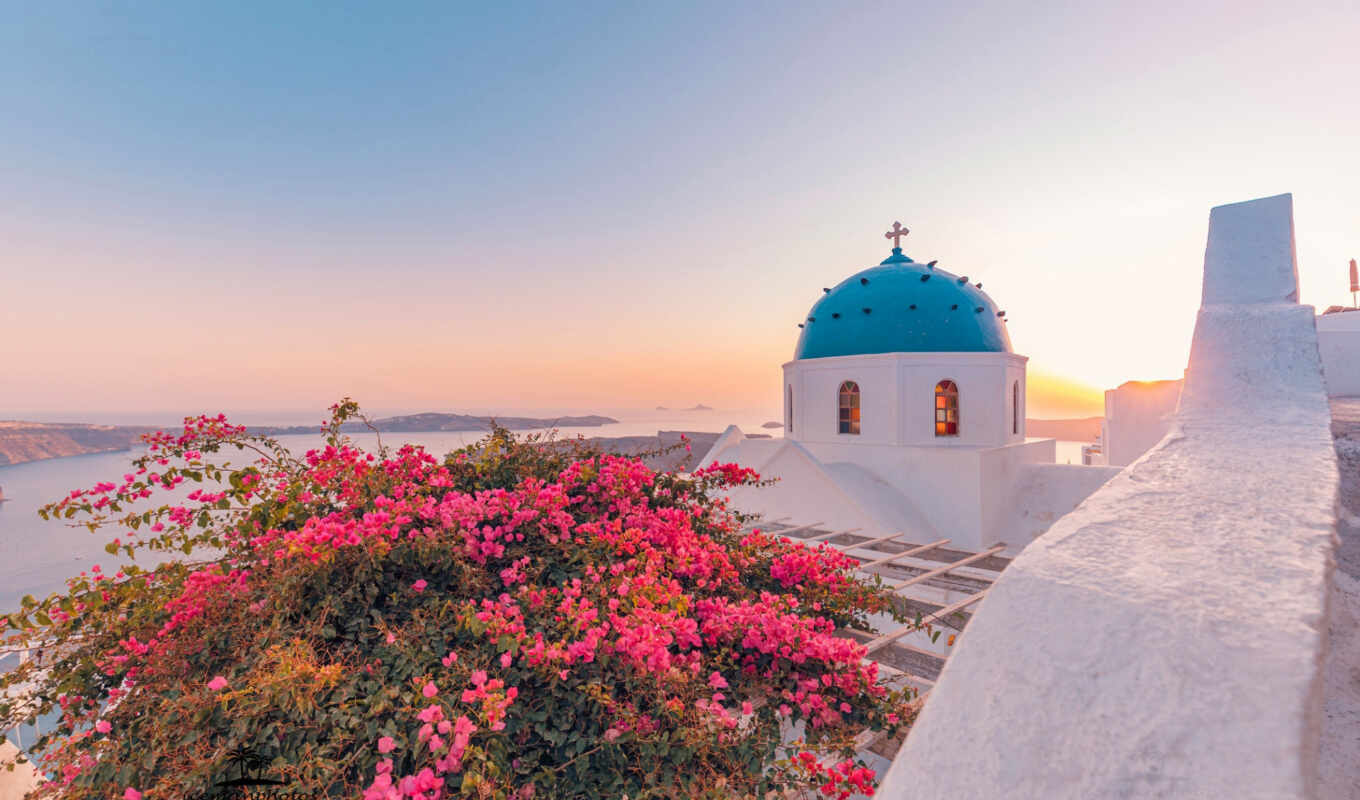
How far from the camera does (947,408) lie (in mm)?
13727

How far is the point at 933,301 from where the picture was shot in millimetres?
14328

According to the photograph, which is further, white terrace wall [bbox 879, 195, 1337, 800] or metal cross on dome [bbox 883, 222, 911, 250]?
metal cross on dome [bbox 883, 222, 911, 250]

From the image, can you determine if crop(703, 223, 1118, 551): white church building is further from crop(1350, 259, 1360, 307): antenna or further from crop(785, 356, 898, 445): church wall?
crop(1350, 259, 1360, 307): antenna

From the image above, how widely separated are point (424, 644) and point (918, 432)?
1341 centimetres

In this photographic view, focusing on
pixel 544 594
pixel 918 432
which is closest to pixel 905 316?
pixel 918 432

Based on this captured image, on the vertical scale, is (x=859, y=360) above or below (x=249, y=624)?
above

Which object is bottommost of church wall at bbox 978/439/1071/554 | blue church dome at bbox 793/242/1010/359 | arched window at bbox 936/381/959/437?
church wall at bbox 978/439/1071/554

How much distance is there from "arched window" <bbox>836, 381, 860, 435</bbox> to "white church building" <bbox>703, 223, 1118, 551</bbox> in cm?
3

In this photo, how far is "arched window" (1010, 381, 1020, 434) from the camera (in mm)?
14000

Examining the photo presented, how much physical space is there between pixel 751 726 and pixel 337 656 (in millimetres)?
1912

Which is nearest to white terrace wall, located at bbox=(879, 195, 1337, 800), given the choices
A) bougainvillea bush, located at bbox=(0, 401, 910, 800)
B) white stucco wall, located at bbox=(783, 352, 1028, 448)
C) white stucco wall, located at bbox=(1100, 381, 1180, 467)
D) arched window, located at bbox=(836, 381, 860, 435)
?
bougainvillea bush, located at bbox=(0, 401, 910, 800)

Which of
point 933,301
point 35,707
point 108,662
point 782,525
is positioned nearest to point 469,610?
point 108,662

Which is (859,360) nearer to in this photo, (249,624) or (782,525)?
(782,525)

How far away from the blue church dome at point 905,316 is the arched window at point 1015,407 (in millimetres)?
1130
